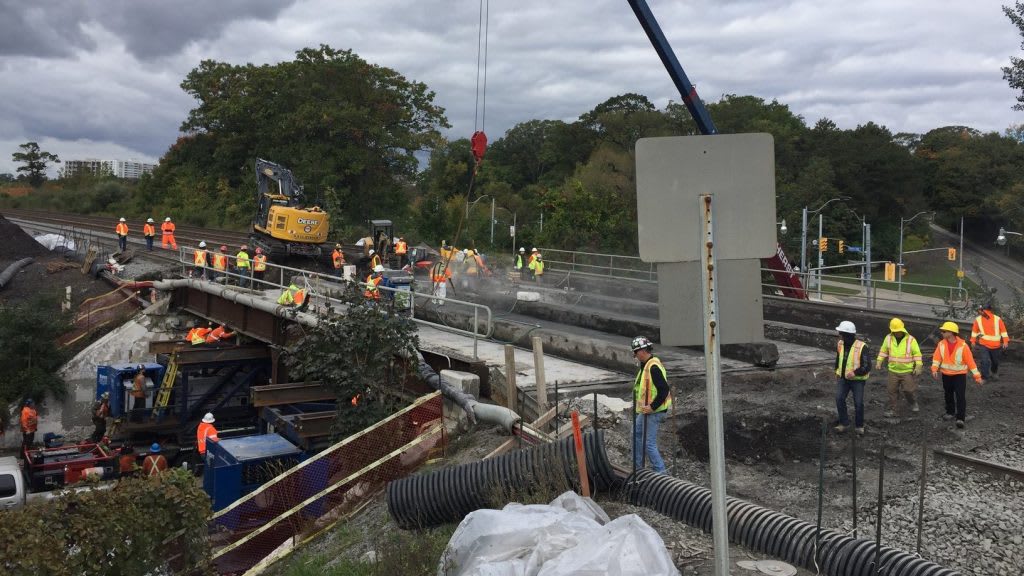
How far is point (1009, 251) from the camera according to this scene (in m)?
73.8

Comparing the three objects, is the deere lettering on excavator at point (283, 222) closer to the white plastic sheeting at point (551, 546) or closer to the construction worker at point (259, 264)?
the construction worker at point (259, 264)

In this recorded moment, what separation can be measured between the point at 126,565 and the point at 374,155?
157 ft

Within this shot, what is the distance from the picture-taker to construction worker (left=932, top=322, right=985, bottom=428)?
37.9 feet

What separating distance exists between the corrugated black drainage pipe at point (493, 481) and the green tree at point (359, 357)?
4.72 m

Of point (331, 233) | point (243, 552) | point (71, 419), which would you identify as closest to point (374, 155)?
point (331, 233)

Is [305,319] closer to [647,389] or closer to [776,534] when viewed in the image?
[647,389]

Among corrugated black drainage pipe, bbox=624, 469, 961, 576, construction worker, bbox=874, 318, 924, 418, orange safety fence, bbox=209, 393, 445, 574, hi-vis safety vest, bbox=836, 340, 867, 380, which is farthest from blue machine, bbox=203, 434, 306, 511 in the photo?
construction worker, bbox=874, 318, 924, 418

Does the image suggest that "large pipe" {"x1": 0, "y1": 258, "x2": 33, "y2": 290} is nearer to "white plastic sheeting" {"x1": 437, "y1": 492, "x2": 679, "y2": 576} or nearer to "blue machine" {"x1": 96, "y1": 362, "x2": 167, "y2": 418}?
"blue machine" {"x1": 96, "y1": 362, "x2": 167, "y2": 418}

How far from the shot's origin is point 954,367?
11.6 metres

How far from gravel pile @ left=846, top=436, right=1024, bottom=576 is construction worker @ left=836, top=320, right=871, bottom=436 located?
1525 millimetres

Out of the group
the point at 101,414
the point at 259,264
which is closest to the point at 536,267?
the point at 259,264

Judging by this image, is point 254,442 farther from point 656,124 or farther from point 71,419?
point 656,124

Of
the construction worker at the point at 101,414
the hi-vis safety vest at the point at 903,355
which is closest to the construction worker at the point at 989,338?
the hi-vis safety vest at the point at 903,355

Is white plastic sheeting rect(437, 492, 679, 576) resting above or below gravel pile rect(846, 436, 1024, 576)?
above
